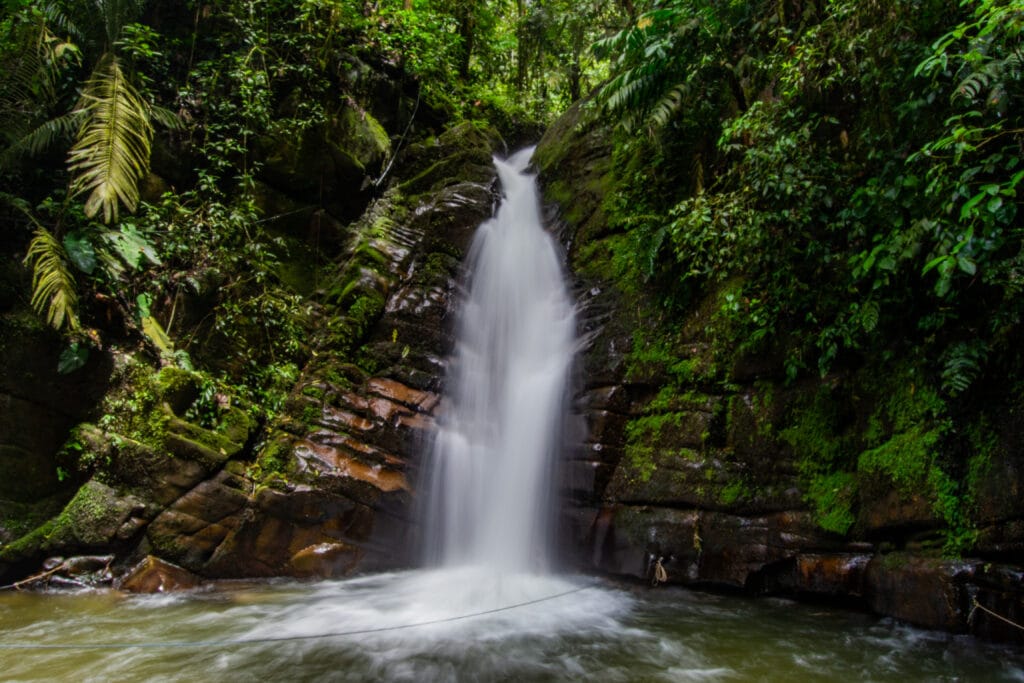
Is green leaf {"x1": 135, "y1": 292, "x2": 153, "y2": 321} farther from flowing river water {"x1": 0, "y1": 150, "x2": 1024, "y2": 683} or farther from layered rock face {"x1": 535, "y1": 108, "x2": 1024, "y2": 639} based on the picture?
layered rock face {"x1": 535, "y1": 108, "x2": 1024, "y2": 639}

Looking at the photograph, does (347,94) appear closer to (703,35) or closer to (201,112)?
(201,112)

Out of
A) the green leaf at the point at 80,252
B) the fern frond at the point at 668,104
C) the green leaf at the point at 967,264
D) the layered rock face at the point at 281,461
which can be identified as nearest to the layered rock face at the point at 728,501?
the green leaf at the point at 967,264

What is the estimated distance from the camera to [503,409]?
7.31 meters

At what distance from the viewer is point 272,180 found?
8.23 meters

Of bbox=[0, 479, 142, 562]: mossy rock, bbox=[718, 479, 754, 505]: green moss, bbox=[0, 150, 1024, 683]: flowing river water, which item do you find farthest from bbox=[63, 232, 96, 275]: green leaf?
bbox=[718, 479, 754, 505]: green moss

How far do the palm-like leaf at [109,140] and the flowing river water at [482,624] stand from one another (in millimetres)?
3670

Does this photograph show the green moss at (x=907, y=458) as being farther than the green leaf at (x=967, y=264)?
Yes

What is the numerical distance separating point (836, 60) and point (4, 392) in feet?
27.8

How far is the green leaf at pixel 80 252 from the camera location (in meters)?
5.37

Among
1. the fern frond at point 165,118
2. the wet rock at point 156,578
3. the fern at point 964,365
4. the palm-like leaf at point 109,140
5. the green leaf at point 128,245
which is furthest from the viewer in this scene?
the fern frond at point 165,118

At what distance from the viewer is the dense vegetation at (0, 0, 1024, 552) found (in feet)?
12.6

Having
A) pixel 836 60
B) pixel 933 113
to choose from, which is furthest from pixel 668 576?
pixel 836 60

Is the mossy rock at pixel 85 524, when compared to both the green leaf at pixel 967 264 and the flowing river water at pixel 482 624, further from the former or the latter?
the green leaf at pixel 967 264

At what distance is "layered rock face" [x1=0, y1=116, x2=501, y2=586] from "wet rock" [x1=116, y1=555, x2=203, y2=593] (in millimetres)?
55
